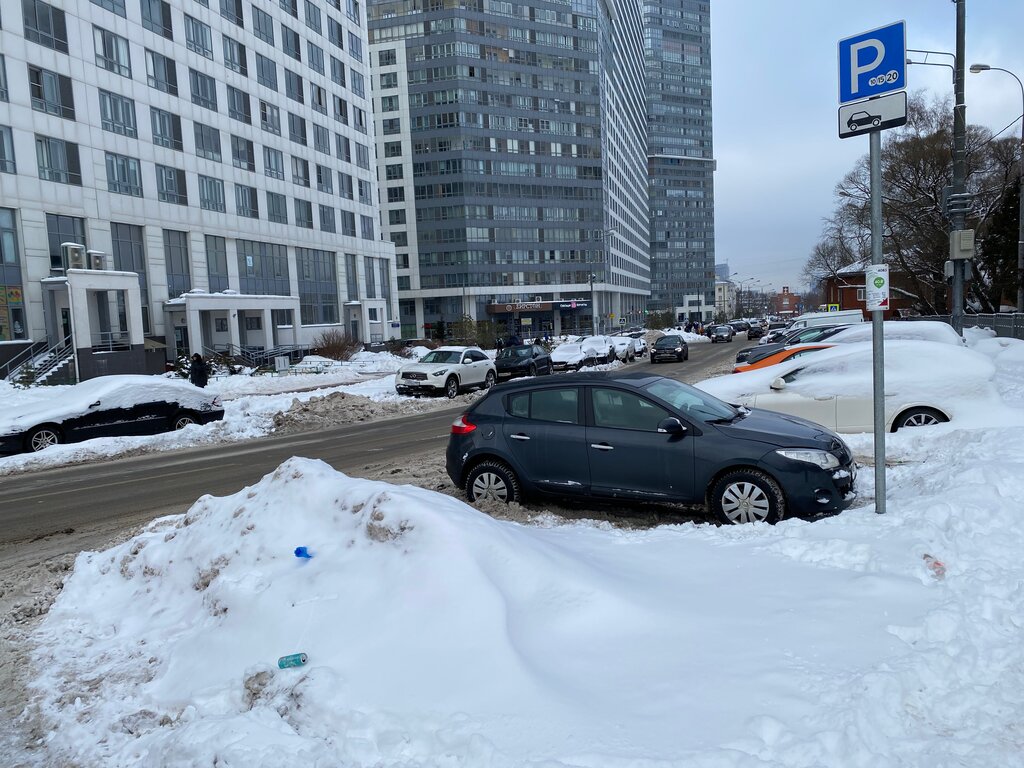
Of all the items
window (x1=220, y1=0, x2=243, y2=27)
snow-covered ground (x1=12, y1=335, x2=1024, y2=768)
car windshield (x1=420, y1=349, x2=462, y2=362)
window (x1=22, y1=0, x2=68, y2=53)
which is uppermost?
window (x1=220, y1=0, x2=243, y2=27)

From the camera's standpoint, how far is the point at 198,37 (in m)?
43.4

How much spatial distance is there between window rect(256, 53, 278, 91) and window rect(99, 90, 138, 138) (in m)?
12.9

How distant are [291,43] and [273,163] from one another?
10285 millimetres

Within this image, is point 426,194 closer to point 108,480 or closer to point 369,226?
point 369,226

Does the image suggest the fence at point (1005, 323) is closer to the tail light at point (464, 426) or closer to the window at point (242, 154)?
the tail light at point (464, 426)

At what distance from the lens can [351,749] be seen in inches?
127

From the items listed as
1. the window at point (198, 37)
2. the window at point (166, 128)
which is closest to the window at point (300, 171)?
the window at point (198, 37)

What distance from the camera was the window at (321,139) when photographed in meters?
55.6

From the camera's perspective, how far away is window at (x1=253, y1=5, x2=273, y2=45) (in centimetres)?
4888

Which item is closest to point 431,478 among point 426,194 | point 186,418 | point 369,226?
point 186,418

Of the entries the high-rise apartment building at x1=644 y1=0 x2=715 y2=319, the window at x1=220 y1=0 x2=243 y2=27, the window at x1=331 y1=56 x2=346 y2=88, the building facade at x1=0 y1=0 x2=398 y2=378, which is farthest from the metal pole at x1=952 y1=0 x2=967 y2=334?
the high-rise apartment building at x1=644 y1=0 x2=715 y2=319

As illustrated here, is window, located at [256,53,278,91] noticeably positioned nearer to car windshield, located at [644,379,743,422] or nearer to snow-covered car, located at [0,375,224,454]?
snow-covered car, located at [0,375,224,454]

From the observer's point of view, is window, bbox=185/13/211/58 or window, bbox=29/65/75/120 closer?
window, bbox=29/65/75/120

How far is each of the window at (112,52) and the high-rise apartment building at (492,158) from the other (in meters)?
55.6
